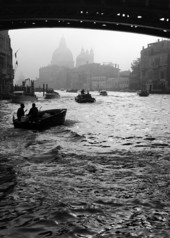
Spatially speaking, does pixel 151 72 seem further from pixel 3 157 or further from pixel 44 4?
pixel 3 157

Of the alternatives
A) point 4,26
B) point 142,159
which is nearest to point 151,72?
point 4,26

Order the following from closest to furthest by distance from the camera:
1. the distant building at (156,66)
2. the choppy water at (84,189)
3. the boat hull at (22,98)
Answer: the choppy water at (84,189) → the boat hull at (22,98) → the distant building at (156,66)

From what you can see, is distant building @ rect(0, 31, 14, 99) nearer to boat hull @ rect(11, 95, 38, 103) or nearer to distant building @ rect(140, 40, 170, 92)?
boat hull @ rect(11, 95, 38, 103)

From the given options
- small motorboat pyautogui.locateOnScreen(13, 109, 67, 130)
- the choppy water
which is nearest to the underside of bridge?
small motorboat pyautogui.locateOnScreen(13, 109, 67, 130)

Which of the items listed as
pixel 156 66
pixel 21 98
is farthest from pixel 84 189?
pixel 156 66

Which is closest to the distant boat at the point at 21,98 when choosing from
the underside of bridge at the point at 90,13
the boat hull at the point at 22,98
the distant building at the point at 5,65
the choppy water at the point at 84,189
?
the boat hull at the point at 22,98

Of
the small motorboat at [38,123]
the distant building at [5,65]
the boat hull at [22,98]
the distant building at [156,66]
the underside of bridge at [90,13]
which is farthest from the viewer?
the distant building at [156,66]

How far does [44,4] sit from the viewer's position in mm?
25328

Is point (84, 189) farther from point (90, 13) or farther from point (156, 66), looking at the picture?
point (156, 66)

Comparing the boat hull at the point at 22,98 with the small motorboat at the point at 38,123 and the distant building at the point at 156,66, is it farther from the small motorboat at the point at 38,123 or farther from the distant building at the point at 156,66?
the distant building at the point at 156,66

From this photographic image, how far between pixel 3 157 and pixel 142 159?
17.8ft

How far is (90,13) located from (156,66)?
296 ft

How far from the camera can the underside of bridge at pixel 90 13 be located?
2514 centimetres

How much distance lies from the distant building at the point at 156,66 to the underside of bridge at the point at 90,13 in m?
75.9
